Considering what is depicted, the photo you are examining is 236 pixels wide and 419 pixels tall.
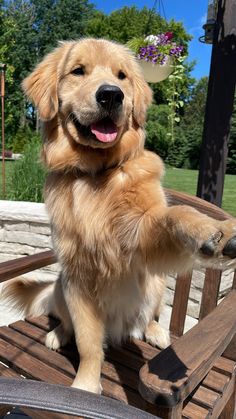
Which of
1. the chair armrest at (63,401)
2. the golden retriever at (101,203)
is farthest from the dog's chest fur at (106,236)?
the chair armrest at (63,401)

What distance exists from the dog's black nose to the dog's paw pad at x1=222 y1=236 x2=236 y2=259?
985mm

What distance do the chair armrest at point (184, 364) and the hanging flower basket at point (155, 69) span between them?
113 inches

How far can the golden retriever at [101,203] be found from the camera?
160 cm

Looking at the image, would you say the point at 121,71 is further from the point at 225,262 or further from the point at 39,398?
the point at 39,398

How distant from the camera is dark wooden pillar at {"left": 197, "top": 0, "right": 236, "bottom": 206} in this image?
2.85 metres

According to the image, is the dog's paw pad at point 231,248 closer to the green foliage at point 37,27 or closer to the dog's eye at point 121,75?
the dog's eye at point 121,75

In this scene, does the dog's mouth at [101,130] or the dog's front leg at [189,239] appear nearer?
the dog's front leg at [189,239]

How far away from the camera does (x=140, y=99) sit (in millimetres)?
2127

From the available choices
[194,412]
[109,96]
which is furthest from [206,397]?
[109,96]

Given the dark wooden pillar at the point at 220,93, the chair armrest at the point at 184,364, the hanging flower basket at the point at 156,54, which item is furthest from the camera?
the hanging flower basket at the point at 156,54

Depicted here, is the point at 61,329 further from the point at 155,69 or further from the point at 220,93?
the point at 155,69

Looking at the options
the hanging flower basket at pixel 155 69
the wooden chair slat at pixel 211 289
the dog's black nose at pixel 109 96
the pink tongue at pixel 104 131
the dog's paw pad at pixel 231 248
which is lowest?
the wooden chair slat at pixel 211 289

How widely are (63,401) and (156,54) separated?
3.53 metres

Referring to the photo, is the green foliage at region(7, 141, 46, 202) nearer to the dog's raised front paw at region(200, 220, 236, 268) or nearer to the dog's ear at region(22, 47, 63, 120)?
the dog's ear at region(22, 47, 63, 120)
